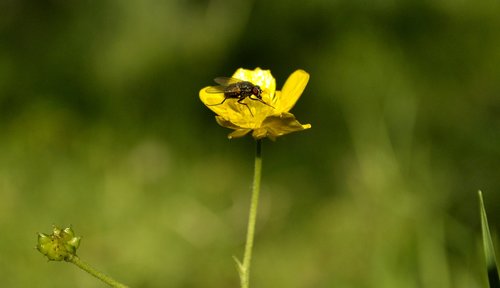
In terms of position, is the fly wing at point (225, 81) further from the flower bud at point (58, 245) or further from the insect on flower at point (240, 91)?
the flower bud at point (58, 245)

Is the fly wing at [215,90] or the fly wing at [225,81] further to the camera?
the fly wing at [225,81]

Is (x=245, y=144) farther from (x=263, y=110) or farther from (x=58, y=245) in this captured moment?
(x=58, y=245)

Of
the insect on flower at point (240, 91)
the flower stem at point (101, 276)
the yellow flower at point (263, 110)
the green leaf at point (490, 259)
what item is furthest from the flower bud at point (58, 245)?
the green leaf at point (490, 259)

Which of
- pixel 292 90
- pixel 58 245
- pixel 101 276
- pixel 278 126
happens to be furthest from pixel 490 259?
pixel 58 245

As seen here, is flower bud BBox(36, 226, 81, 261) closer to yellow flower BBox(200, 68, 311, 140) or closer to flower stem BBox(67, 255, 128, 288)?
flower stem BBox(67, 255, 128, 288)

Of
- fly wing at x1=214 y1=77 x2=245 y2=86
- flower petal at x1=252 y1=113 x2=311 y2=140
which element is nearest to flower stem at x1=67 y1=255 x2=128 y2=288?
flower petal at x1=252 y1=113 x2=311 y2=140

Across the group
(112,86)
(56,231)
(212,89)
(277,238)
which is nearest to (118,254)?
(277,238)
